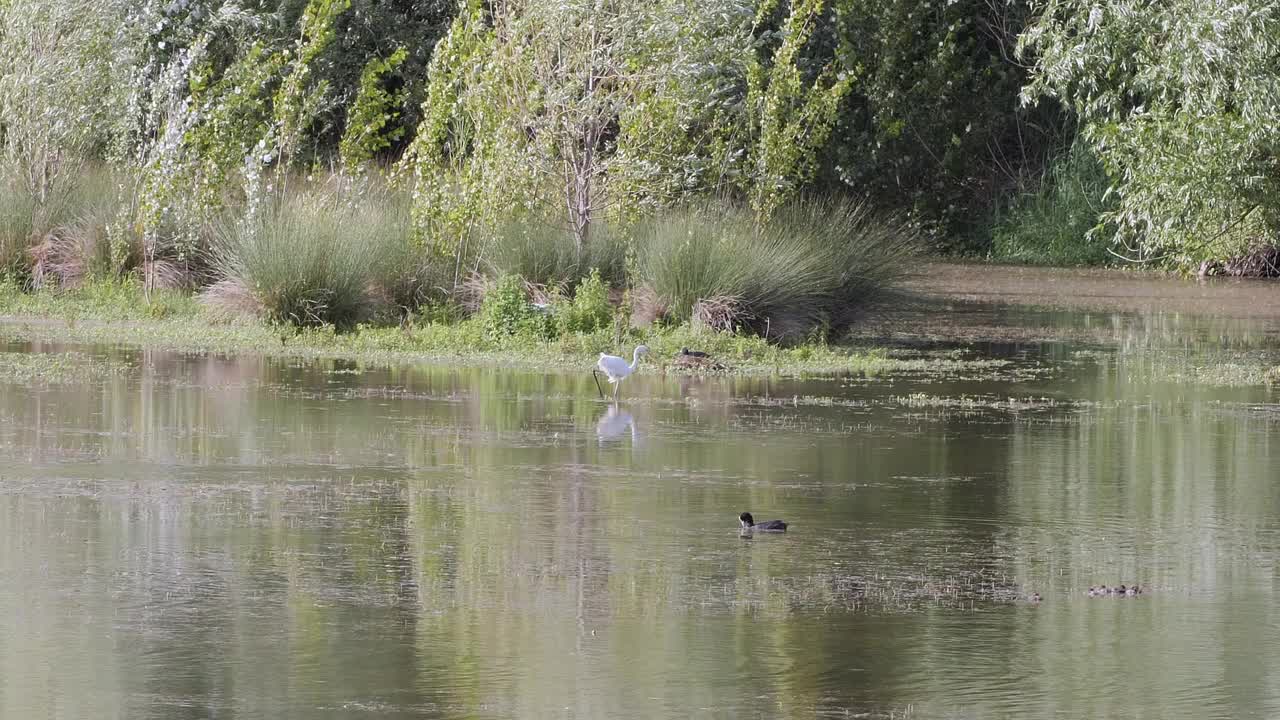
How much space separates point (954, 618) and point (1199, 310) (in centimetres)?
2159

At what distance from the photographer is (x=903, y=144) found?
141ft

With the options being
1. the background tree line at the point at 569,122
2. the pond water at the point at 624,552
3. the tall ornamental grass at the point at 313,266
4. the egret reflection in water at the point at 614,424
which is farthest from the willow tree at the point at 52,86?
the egret reflection in water at the point at 614,424

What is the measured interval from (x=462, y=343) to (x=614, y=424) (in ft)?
18.8

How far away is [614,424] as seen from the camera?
15734mm

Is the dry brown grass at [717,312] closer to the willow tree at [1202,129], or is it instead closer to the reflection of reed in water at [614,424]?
the reflection of reed in water at [614,424]

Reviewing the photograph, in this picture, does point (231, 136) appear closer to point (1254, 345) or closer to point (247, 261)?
point (247, 261)

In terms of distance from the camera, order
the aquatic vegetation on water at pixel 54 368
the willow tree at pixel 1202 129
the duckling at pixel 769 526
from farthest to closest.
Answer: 1. the willow tree at pixel 1202 129
2. the aquatic vegetation on water at pixel 54 368
3. the duckling at pixel 769 526

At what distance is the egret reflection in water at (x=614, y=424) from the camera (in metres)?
15.1

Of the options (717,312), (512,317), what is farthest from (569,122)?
(717,312)

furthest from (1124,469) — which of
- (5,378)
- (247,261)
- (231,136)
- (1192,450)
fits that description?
(231,136)

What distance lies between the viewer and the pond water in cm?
814

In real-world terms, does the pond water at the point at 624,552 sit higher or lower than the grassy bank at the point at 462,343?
lower

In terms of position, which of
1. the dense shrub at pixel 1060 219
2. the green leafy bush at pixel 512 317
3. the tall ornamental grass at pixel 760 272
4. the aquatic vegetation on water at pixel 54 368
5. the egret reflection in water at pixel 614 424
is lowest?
the egret reflection in water at pixel 614 424

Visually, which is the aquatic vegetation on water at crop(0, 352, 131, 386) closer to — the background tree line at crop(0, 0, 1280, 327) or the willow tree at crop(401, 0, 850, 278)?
the background tree line at crop(0, 0, 1280, 327)
